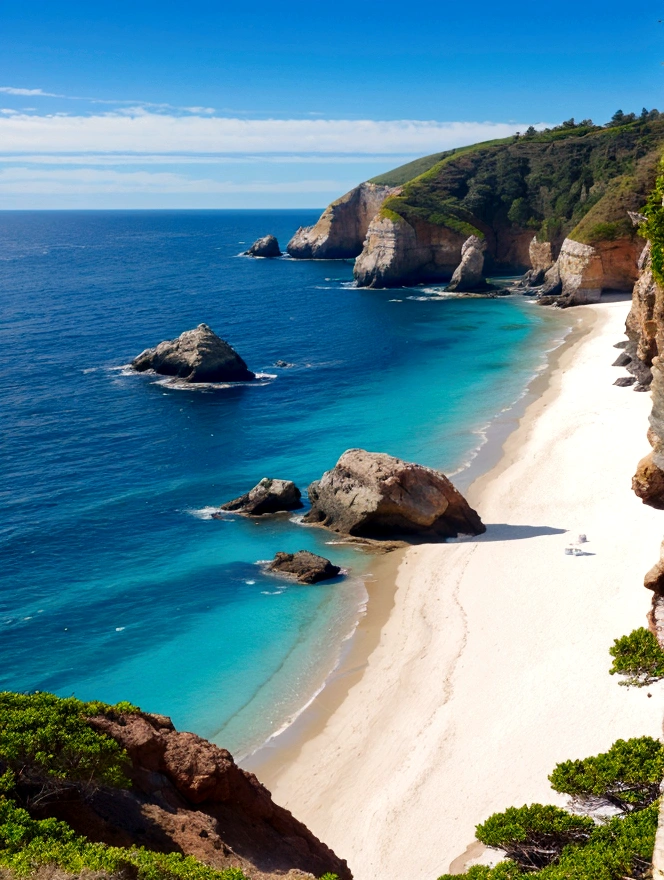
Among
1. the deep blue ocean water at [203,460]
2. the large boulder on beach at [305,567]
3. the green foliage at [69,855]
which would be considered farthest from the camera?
the large boulder on beach at [305,567]

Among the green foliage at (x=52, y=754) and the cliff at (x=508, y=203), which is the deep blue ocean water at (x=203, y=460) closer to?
the cliff at (x=508, y=203)

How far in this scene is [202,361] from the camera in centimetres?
6725

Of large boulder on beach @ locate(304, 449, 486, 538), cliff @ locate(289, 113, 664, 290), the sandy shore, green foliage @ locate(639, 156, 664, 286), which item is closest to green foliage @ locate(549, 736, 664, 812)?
the sandy shore

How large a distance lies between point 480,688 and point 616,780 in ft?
36.1

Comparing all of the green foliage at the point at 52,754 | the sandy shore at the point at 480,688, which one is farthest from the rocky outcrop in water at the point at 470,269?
the green foliage at the point at 52,754

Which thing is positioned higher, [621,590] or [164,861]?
[164,861]

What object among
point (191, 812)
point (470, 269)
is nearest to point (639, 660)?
point (191, 812)

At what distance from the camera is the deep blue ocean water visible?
2875 cm

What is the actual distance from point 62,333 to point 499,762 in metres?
76.5

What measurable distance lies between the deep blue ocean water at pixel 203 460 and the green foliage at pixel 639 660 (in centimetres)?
1190

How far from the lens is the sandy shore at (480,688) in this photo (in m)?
20.3

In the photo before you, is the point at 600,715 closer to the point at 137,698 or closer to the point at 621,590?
the point at 621,590

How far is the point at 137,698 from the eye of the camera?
2681 centimetres

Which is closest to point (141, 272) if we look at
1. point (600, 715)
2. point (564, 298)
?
point (564, 298)
